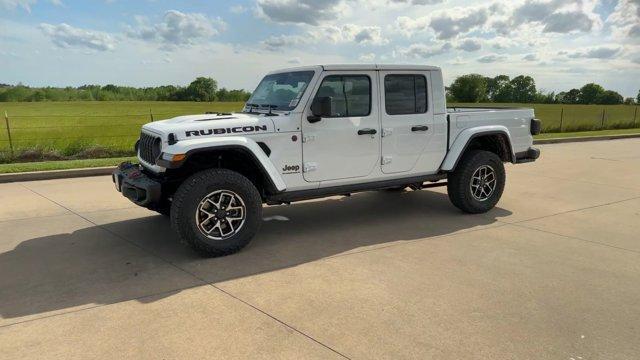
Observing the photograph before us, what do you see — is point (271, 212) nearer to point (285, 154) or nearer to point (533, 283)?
point (285, 154)

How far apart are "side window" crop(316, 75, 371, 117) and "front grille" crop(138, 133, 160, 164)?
1726 millimetres

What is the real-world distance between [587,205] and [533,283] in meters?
3.61

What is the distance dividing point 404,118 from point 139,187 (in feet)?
9.98

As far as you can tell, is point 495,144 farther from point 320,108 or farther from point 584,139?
point 584,139

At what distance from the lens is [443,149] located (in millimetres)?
6266

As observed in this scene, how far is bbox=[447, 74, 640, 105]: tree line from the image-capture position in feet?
239

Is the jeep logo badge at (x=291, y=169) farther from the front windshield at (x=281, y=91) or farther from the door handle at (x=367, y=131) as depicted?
the door handle at (x=367, y=131)

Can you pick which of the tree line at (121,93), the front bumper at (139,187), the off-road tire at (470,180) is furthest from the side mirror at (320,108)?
the tree line at (121,93)

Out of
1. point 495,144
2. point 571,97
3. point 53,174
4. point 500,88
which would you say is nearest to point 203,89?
point 53,174

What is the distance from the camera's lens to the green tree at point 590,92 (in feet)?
302

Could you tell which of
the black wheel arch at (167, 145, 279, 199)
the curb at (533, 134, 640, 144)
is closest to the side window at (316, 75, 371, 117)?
the black wheel arch at (167, 145, 279, 199)

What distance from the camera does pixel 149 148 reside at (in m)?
5.17

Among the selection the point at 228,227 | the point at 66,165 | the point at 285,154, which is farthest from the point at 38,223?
the point at 66,165

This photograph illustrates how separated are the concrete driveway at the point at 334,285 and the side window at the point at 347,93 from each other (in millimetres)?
1386
